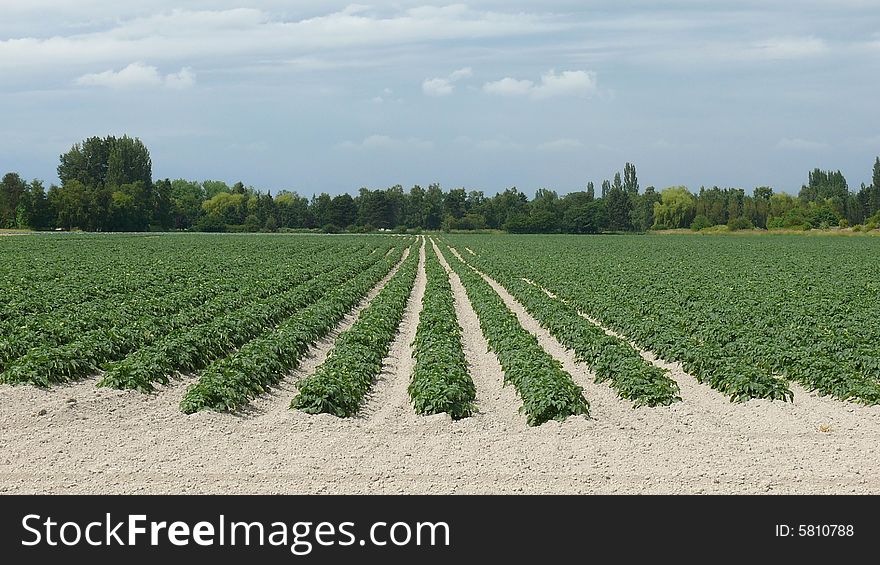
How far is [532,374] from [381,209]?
173 metres

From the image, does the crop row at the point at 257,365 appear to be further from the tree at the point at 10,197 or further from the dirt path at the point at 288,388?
the tree at the point at 10,197

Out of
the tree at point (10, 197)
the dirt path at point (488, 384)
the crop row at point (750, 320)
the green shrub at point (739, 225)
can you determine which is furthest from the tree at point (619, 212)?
the dirt path at point (488, 384)

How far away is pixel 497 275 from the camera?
40.1 meters

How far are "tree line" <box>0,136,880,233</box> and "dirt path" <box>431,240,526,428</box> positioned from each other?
408ft

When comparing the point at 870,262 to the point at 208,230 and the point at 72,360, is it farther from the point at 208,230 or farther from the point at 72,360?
A: the point at 208,230

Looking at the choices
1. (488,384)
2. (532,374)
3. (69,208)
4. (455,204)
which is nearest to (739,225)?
(455,204)

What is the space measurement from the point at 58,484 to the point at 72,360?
16.9ft

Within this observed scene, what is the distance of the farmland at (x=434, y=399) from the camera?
32.8 feet

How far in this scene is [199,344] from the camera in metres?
16.4

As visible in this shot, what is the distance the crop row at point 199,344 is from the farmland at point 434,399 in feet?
0.19

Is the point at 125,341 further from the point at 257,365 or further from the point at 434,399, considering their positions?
the point at 434,399

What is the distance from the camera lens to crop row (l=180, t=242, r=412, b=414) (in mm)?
12438
